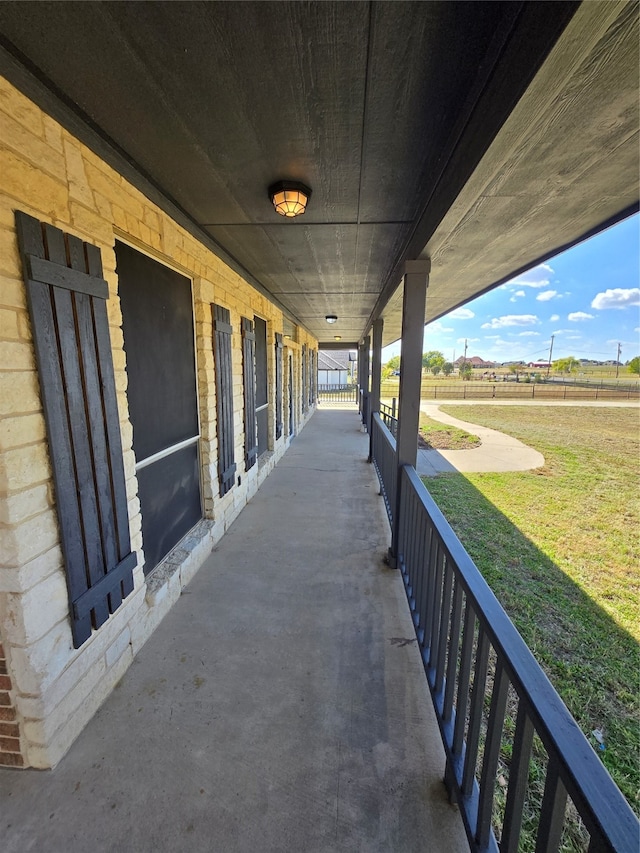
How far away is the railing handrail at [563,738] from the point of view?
62cm

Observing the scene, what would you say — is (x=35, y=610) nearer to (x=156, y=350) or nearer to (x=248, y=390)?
(x=156, y=350)

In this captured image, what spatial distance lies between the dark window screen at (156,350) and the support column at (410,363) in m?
1.69

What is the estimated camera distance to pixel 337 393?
22594 mm

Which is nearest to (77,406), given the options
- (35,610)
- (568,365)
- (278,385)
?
(35,610)

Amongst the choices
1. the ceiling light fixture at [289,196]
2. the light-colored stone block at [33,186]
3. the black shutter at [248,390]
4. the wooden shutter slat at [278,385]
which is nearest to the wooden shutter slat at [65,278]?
the light-colored stone block at [33,186]

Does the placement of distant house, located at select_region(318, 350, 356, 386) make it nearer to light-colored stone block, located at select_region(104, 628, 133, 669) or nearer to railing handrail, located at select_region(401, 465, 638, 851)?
light-colored stone block, located at select_region(104, 628, 133, 669)

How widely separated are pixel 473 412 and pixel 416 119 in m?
17.0

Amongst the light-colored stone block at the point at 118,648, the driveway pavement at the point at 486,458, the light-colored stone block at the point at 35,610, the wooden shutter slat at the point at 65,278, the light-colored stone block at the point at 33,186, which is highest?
the light-colored stone block at the point at 33,186

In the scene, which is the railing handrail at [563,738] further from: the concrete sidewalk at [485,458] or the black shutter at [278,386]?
the concrete sidewalk at [485,458]

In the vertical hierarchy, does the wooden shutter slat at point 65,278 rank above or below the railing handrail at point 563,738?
above

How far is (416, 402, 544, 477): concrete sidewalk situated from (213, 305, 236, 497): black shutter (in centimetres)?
404

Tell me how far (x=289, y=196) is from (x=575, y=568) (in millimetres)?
3948

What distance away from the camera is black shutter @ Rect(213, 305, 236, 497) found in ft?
10.5

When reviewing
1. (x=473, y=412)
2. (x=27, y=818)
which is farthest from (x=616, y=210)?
(x=473, y=412)
